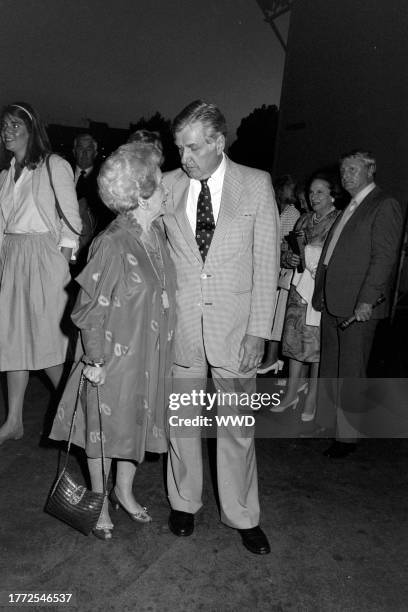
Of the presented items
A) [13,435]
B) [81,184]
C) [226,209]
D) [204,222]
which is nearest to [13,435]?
[13,435]

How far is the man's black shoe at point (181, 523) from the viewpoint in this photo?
9.34ft

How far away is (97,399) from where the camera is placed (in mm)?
2631

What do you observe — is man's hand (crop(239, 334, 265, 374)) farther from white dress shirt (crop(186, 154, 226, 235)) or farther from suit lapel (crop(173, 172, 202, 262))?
white dress shirt (crop(186, 154, 226, 235))

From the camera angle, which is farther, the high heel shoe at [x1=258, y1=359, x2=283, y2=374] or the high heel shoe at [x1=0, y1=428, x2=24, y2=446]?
the high heel shoe at [x1=258, y1=359, x2=283, y2=374]

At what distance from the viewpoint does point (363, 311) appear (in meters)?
3.76

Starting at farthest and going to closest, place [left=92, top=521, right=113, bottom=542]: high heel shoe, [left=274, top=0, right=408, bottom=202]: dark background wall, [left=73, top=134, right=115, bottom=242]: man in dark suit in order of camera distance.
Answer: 1. [left=274, top=0, right=408, bottom=202]: dark background wall
2. [left=73, top=134, right=115, bottom=242]: man in dark suit
3. [left=92, top=521, right=113, bottom=542]: high heel shoe

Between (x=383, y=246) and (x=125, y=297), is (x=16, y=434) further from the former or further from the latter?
(x=383, y=246)

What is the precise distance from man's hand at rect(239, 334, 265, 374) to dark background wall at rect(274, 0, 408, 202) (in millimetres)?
7393

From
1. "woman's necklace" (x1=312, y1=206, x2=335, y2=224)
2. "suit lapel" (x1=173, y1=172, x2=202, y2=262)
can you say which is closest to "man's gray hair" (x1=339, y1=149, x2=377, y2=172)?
"woman's necklace" (x1=312, y1=206, x2=335, y2=224)

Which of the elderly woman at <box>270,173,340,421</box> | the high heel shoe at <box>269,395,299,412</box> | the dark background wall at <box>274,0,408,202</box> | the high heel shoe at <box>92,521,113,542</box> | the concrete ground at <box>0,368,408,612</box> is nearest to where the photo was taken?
the concrete ground at <box>0,368,408,612</box>

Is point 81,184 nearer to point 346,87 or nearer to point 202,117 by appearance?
point 202,117

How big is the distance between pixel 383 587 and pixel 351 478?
1.10m

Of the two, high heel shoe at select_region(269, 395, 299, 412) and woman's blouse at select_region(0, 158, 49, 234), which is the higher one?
woman's blouse at select_region(0, 158, 49, 234)

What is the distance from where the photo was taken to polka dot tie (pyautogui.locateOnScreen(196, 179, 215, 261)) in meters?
2.66
